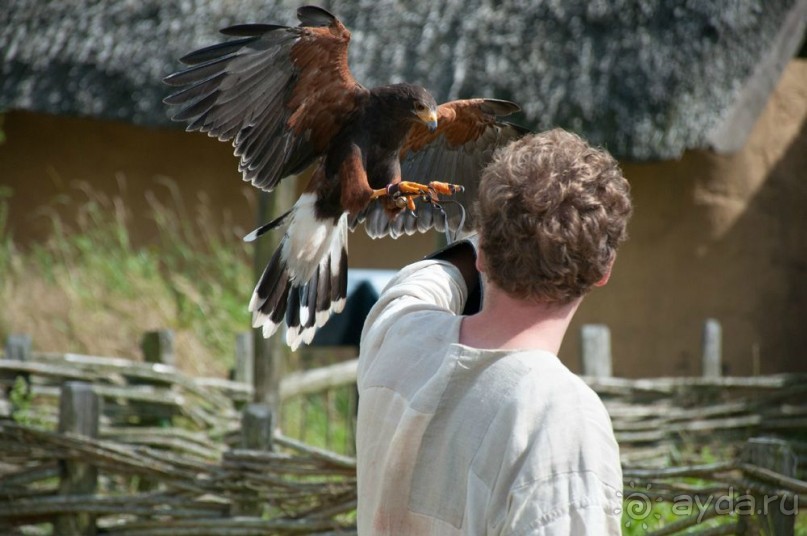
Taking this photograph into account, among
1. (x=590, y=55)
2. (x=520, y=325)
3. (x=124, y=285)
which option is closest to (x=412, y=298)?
(x=520, y=325)

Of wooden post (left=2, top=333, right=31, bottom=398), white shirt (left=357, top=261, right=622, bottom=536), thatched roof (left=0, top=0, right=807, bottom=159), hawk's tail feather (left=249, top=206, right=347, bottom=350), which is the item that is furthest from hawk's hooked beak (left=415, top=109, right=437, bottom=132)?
thatched roof (left=0, top=0, right=807, bottom=159)

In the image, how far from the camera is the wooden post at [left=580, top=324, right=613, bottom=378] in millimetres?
5082

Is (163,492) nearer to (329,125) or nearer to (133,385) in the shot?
(133,385)

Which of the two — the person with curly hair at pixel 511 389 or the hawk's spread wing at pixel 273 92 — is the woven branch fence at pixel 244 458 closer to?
the hawk's spread wing at pixel 273 92

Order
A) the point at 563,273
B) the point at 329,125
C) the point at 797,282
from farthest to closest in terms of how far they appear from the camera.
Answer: the point at 797,282, the point at 329,125, the point at 563,273

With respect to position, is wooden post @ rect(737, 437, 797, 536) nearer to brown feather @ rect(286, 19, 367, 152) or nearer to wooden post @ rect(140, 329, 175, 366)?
brown feather @ rect(286, 19, 367, 152)

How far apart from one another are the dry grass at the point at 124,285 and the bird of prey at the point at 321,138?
3711mm

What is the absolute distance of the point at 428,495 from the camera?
57.4 inches

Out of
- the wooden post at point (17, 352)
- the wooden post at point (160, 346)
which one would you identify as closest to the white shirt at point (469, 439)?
the wooden post at point (17, 352)

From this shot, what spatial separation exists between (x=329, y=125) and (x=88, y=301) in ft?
14.8

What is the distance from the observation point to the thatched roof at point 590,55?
5.68 m

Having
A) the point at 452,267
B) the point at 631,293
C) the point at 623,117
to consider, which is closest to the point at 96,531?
the point at 452,267

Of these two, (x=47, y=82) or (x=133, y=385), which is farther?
(x=47, y=82)

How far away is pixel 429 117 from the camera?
8.25 ft
